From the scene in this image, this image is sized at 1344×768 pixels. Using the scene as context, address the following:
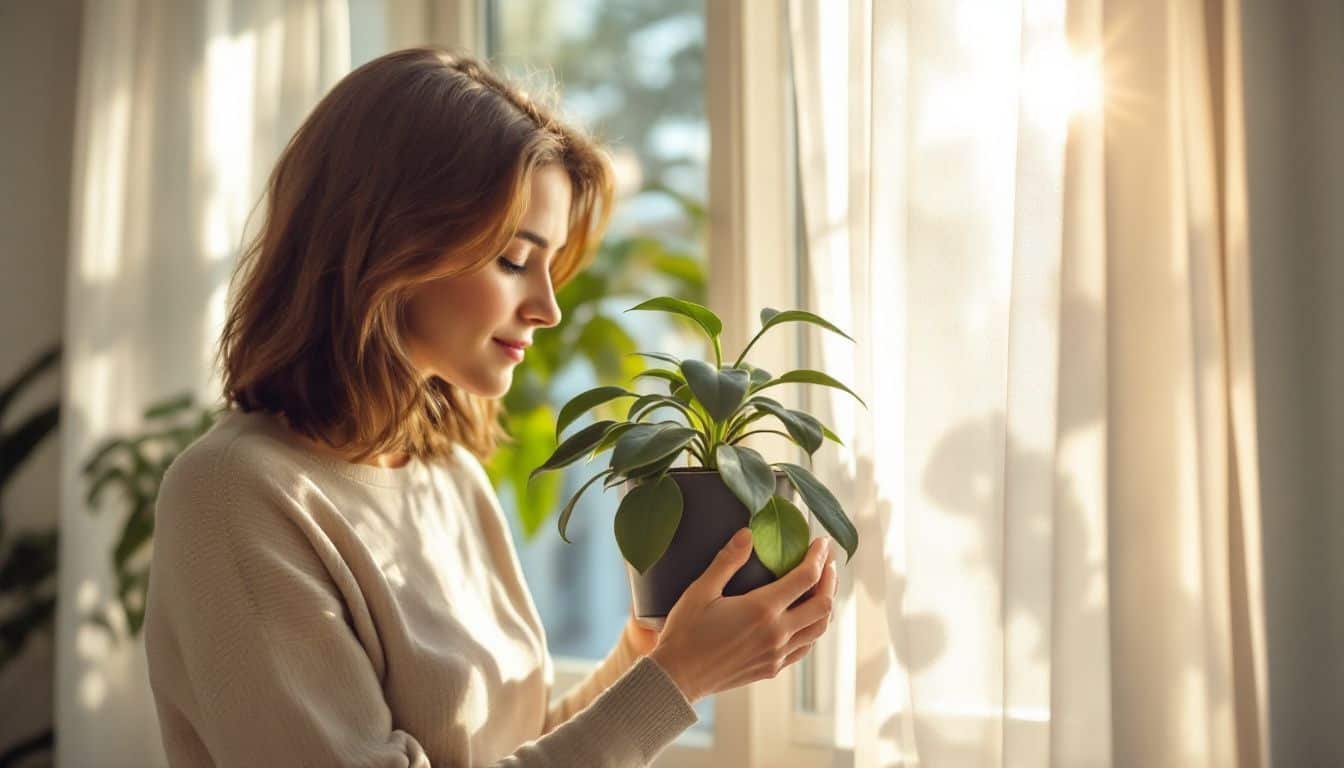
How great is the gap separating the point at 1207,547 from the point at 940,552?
317 millimetres

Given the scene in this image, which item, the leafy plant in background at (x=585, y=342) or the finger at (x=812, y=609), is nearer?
the finger at (x=812, y=609)

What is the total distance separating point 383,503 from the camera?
1349mm

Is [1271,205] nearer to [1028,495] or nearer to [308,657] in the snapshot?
[1028,495]

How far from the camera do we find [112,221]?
7.49 feet

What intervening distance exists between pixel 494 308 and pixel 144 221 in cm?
132

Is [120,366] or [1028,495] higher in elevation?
[120,366]

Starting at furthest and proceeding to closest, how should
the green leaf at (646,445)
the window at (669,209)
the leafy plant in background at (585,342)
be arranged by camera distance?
the leafy plant in background at (585,342), the window at (669,209), the green leaf at (646,445)

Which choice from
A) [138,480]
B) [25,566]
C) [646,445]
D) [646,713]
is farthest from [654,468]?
[25,566]

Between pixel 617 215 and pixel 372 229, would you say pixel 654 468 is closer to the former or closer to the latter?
pixel 372 229

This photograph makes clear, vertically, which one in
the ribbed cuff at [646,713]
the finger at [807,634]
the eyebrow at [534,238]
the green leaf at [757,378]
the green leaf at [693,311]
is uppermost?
the eyebrow at [534,238]

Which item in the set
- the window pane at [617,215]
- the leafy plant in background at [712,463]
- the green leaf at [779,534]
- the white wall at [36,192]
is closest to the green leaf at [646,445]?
the leafy plant in background at [712,463]

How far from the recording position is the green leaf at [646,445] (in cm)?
106

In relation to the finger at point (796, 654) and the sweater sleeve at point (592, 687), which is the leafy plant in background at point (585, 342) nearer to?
the sweater sleeve at point (592, 687)

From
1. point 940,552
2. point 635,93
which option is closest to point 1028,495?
point 940,552
